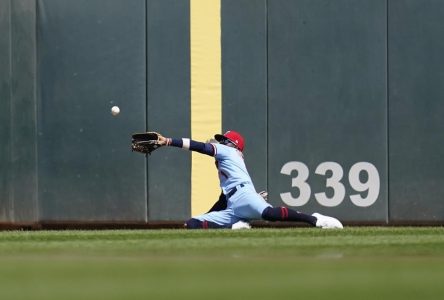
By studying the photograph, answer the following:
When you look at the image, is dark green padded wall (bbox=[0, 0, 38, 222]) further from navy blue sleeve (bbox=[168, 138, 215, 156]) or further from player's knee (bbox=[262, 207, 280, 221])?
player's knee (bbox=[262, 207, 280, 221])

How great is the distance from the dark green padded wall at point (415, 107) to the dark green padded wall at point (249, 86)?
5.41 feet

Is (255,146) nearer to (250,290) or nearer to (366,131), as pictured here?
(366,131)

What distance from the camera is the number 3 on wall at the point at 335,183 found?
14797 mm

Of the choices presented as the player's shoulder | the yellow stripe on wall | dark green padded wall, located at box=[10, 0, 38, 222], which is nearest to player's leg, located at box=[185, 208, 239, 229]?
the player's shoulder

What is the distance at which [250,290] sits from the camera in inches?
264

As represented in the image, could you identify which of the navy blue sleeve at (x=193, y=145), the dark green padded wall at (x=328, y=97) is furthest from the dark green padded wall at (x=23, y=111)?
the dark green padded wall at (x=328, y=97)

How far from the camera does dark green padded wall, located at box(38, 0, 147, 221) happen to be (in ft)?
48.1

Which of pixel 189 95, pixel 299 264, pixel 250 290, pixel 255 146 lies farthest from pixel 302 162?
pixel 250 290

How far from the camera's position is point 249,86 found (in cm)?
1478

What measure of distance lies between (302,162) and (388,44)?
188cm

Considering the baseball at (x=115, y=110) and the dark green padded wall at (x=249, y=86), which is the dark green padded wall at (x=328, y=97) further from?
the baseball at (x=115, y=110)

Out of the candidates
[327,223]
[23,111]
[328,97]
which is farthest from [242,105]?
[23,111]

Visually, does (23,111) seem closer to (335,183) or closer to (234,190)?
(234,190)

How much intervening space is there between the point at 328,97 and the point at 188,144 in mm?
2492
